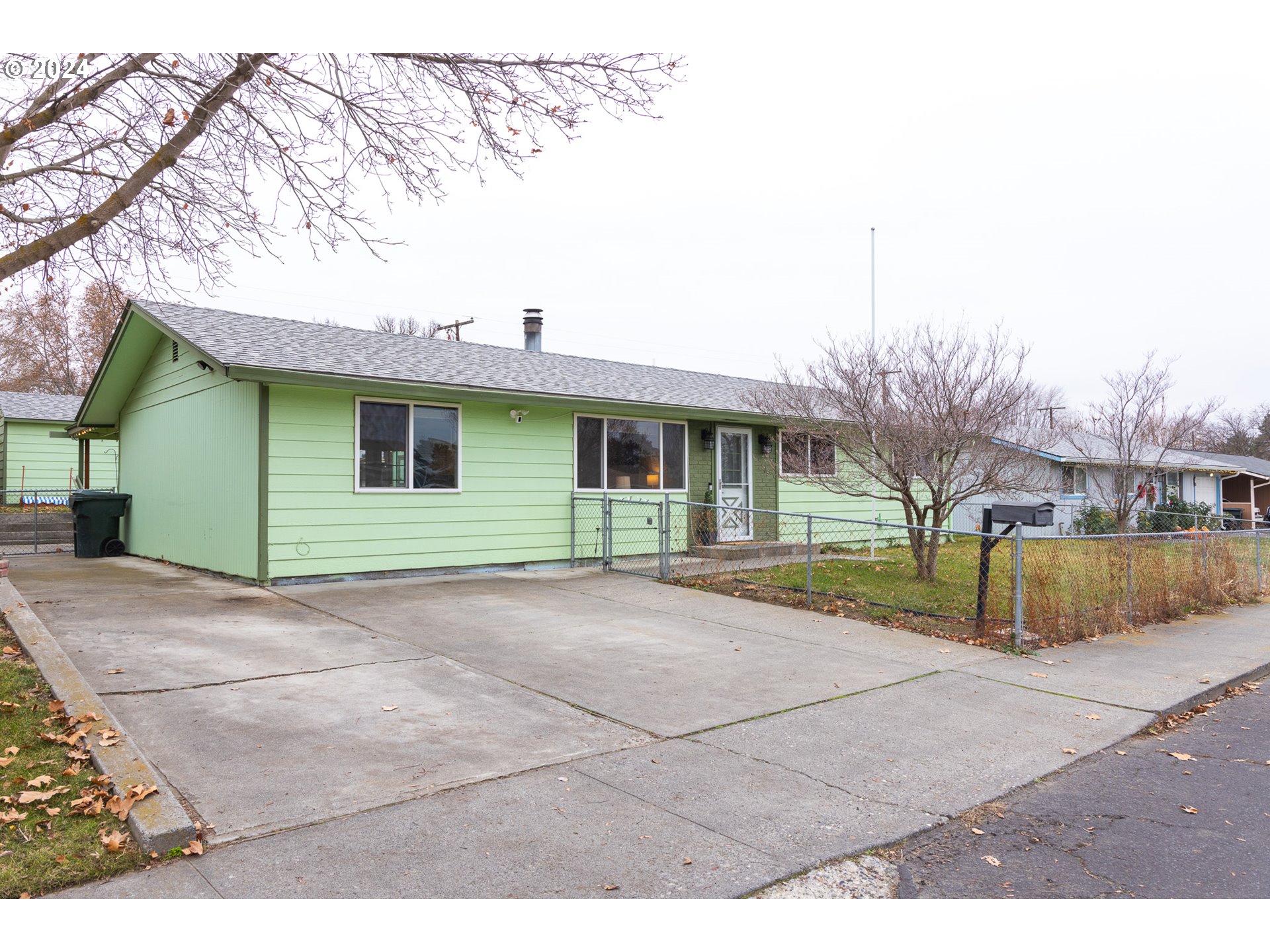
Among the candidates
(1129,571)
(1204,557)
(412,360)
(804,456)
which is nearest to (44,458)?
(412,360)

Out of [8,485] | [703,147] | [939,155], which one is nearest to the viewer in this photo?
[703,147]

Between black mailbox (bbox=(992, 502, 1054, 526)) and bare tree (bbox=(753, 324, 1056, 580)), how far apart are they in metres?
2.69

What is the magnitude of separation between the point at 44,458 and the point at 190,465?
13678 mm

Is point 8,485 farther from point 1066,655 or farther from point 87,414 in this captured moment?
point 1066,655

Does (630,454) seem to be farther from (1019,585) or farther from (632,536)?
(1019,585)

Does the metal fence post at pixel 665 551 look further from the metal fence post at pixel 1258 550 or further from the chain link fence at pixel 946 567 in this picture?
the metal fence post at pixel 1258 550

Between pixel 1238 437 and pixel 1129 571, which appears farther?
pixel 1238 437

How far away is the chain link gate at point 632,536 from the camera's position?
A: 482 inches

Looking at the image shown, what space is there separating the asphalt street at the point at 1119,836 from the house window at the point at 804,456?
9779mm

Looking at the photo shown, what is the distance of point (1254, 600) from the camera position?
1155 cm

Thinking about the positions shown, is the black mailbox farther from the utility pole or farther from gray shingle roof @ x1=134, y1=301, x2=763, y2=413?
the utility pole

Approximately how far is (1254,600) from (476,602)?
35.0 feet

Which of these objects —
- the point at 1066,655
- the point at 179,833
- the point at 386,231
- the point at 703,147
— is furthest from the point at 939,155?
the point at 179,833

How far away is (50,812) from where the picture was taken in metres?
3.45
